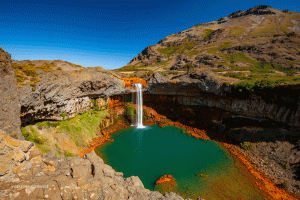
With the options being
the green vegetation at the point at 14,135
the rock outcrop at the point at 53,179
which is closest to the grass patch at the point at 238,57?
the rock outcrop at the point at 53,179

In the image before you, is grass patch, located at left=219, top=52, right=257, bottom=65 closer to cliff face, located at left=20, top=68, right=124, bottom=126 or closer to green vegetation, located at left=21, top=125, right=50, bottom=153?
cliff face, located at left=20, top=68, right=124, bottom=126

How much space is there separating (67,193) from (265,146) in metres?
26.1

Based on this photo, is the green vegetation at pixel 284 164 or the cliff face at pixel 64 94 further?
the green vegetation at pixel 284 164

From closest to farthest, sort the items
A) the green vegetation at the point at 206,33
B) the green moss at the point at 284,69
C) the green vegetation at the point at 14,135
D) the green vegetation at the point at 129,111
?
the green vegetation at the point at 14,135
the green vegetation at the point at 129,111
the green moss at the point at 284,69
the green vegetation at the point at 206,33

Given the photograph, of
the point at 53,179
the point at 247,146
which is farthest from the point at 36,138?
the point at 247,146

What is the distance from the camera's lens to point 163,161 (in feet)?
64.7

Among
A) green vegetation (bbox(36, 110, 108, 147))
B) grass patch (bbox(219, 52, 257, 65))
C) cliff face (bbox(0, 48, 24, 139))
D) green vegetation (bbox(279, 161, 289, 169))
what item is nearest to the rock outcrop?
cliff face (bbox(0, 48, 24, 139))

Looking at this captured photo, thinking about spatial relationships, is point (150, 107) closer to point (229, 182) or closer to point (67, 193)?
point (229, 182)

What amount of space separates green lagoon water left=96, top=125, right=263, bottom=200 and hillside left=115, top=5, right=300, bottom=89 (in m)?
14.5

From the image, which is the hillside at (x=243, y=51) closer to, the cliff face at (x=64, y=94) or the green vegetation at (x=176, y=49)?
the green vegetation at (x=176, y=49)

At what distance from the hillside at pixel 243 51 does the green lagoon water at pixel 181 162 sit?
571 inches

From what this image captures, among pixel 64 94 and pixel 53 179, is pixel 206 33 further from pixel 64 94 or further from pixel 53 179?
pixel 53 179

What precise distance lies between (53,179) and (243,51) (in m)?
87.8

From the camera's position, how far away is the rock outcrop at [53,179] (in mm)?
6961
